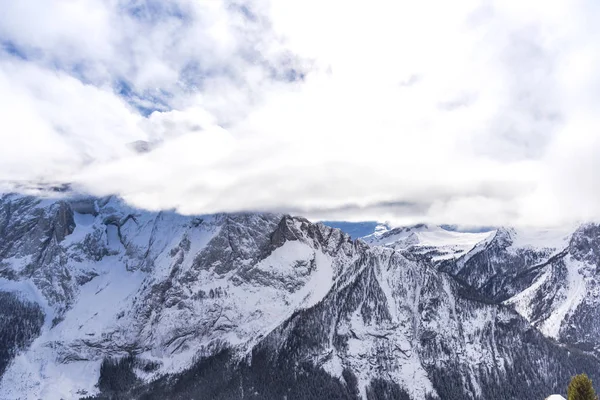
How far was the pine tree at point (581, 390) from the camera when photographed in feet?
183

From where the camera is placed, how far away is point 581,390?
184 ft

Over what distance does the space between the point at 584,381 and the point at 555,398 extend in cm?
444

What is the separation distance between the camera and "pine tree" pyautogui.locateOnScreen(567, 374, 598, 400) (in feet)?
183

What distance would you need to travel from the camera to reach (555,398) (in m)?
59.4

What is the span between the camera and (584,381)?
56531mm
